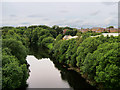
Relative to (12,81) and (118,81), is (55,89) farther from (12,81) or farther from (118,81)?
(118,81)

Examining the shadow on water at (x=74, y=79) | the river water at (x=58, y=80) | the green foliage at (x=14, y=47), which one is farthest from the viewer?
the green foliage at (x=14, y=47)

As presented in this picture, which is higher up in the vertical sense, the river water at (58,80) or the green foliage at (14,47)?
the green foliage at (14,47)

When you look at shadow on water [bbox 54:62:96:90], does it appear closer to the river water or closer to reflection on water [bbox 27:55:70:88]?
the river water

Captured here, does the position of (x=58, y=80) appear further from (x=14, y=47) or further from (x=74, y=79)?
(x=14, y=47)

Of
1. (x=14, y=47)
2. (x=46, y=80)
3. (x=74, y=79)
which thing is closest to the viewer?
(x=46, y=80)

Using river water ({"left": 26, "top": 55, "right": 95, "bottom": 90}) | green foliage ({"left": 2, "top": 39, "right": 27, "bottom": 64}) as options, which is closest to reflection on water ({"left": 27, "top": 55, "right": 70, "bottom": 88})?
river water ({"left": 26, "top": 55, "right": 95, "bottom": 90})

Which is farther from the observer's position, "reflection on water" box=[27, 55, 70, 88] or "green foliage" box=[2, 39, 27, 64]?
"green foliage" box=[2, 39, 27, 64]

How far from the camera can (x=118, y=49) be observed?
759 inches

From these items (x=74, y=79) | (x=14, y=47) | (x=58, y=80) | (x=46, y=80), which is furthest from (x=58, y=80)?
(x=14, y=47)

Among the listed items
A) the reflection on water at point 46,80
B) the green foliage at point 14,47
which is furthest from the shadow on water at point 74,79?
the green foliage at point 14,47

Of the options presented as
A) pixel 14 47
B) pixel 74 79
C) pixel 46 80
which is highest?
pixel 14 47

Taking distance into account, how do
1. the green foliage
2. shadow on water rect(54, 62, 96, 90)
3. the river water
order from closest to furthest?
shadow on water rect(54, 62, 96, 90) → the river water → the green foliage

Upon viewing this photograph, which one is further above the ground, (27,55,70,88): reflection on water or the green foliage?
the green foliage

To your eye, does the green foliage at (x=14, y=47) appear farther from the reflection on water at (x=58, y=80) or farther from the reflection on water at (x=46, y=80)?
the reflection on water at (x=58, y=80)
